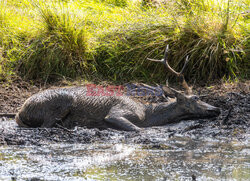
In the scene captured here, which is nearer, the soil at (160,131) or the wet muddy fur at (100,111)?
the soil at (160,131)

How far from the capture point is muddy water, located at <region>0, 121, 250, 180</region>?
432cm

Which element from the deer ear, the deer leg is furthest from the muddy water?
the deer ear

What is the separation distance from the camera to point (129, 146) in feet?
18.9

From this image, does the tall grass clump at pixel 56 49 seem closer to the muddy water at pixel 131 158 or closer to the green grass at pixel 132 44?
the green grass at pixel 132 44

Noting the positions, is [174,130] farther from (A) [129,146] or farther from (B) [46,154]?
(B) [46,154]

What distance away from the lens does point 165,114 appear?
760cm

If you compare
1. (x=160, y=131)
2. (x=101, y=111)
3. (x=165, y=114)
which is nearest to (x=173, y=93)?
(x=165, y=114)

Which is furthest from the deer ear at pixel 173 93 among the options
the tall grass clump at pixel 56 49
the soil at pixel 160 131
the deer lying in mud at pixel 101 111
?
the tall grass clump at pixel 56 49

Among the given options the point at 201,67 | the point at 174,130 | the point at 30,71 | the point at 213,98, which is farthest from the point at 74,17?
the point at 174,130

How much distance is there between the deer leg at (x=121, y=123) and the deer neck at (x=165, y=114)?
55cm

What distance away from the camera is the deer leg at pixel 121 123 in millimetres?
7035

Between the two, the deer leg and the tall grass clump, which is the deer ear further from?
the tall grass clump

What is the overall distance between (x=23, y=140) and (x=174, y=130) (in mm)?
2210

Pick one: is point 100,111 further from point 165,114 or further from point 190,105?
point 190,105
